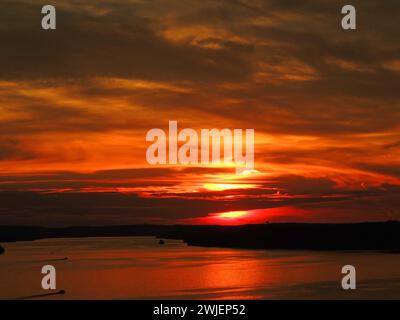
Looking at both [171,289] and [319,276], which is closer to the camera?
[171,289]

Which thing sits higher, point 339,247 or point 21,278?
point 339,247

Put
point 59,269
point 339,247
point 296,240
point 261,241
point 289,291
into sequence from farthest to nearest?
point 261,241
point 296,240
point 339,247
point 59,269
point 289,291

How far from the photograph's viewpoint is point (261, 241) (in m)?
157

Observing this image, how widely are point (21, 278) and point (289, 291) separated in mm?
30326
